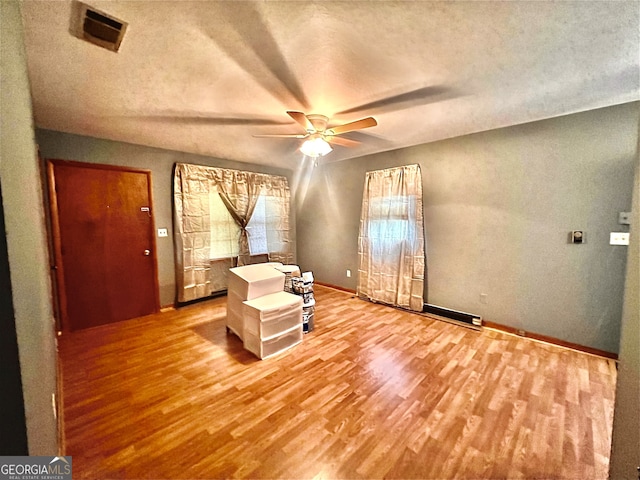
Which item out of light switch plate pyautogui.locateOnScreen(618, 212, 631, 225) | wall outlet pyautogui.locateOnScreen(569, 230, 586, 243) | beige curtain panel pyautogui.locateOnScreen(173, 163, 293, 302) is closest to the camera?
light switch plate pyautogui.locateOnScreen(618, 212, 631, 225)

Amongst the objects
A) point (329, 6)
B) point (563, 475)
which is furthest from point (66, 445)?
point (329, 6)

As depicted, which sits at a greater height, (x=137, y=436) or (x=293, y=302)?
(x=293, y=302)

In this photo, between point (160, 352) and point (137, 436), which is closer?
point (137, 436)

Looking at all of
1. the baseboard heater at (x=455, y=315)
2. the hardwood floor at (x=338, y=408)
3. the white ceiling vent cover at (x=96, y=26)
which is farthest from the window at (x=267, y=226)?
the white ceiling vent cover at (x=96, y=26)

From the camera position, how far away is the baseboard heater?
9.94 ft

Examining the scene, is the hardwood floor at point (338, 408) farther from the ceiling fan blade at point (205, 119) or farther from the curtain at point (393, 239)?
the ceiling fan blade at point (205, 119)

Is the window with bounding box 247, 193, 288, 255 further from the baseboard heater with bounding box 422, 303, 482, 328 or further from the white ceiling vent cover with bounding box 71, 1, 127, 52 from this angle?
the white ceiling vent cover with bounding box 71, 1, 127, 52

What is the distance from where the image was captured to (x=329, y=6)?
1278 mm

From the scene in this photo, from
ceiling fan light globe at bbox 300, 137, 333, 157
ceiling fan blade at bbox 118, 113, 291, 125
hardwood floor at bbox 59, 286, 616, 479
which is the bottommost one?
hardwood floor at bbox 59, 286, 616, 479

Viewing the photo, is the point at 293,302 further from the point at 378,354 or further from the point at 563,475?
Result: the point at 563,475

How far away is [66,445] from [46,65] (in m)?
2.49

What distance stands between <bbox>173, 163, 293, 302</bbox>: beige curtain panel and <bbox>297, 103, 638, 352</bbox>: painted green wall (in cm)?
259

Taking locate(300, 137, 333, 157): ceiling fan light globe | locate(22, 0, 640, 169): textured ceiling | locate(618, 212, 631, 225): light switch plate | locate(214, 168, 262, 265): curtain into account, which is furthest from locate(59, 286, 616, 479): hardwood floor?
locate(22, 0, 640, 169): textured ceiling

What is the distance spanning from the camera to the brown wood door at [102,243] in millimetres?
2875
